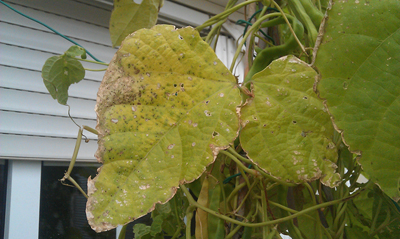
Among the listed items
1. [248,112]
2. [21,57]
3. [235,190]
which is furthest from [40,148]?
[248,112]

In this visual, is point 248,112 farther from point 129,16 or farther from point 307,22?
point 129,16

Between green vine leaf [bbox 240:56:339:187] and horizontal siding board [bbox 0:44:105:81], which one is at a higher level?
horizontal siding board [bbox 0:44:105:81]

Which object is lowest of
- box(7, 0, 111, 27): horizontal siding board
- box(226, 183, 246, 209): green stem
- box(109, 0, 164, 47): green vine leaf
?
box(226, 183, 246, 209): green stem

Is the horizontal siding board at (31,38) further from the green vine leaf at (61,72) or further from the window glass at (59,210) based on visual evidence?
the green vine leaf at (61,72)

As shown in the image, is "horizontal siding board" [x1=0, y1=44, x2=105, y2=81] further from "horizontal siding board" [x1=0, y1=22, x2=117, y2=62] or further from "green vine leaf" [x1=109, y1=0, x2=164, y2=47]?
"green vine leaf" [x1=109, y1=0, x2=164, y2=47]

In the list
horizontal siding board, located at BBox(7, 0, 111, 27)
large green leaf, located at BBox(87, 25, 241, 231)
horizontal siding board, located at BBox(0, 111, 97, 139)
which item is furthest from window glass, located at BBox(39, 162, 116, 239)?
large green leaf, located at BBox(87, 25, 241, 231)

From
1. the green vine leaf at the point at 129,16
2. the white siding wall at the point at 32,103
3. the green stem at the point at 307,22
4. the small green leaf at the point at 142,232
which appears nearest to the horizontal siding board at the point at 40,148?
the white siding wall at the point at 32,103
